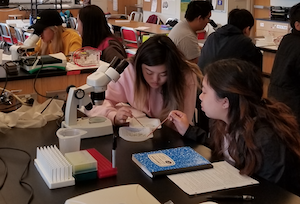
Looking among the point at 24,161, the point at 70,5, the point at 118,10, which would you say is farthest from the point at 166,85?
the point at 118,10

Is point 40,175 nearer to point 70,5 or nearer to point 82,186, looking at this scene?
point 82,186

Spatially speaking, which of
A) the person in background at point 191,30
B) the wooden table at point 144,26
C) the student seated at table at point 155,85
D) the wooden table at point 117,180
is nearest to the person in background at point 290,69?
the person in background at point 191,30

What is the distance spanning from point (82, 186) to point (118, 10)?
815 cm

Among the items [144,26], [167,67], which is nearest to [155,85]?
[167,67]

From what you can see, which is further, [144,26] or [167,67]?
[144,26]

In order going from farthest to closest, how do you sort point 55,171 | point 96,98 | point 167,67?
point 167,67, point 96,98, point 55,171

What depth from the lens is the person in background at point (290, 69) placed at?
291cm

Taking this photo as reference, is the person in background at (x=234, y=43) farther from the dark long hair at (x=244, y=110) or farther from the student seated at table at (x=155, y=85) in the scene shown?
the dark long hair at (x=244, y=110)

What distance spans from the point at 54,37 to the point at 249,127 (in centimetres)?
226

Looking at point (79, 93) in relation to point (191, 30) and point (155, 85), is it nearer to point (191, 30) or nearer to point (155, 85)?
point (155, 85)

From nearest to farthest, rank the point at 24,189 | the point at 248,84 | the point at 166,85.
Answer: the point at 24,189, the point at 248,84, the point at 166,85

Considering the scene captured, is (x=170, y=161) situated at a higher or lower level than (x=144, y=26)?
lower

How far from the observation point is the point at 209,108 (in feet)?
5.17

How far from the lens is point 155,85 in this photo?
2002 millimetres
